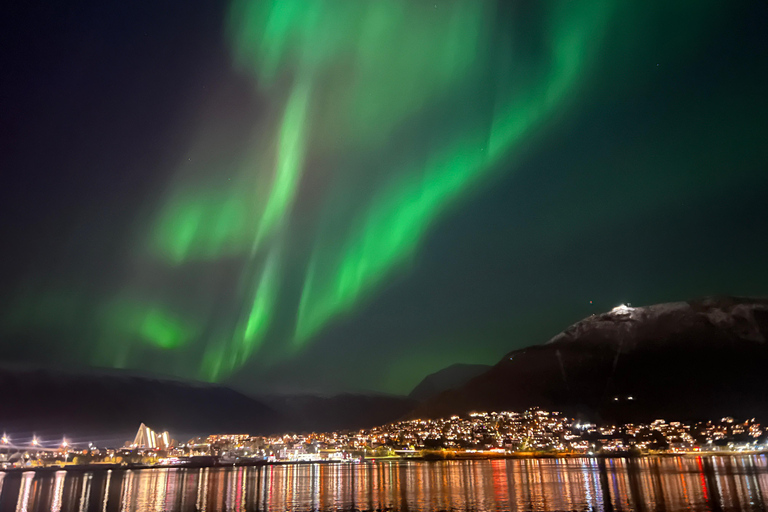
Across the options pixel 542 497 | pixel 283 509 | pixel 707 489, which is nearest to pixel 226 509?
pixel 283 509

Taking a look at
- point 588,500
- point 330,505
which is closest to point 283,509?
point 330,505

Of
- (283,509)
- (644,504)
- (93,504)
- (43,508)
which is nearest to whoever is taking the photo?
(644,504)

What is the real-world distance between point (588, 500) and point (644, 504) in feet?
16.6

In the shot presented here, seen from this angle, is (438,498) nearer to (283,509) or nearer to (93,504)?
(283,509)

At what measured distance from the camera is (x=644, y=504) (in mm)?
41469

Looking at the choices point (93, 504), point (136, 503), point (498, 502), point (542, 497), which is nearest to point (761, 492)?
point (542, 497)

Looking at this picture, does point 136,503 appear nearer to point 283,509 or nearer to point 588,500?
point 283,509

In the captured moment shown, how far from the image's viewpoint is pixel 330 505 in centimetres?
4744

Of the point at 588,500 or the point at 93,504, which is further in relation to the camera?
the point at 93,504

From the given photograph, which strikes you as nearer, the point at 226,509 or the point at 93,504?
the point at 226,509

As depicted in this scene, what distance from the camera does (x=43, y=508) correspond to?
47.8 meters

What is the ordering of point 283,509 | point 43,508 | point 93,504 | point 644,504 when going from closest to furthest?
1. point 644,504
2. point 283,509
3. point 43,508
4. point 93,504

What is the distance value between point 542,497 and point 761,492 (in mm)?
19434

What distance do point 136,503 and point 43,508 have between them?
811cm
